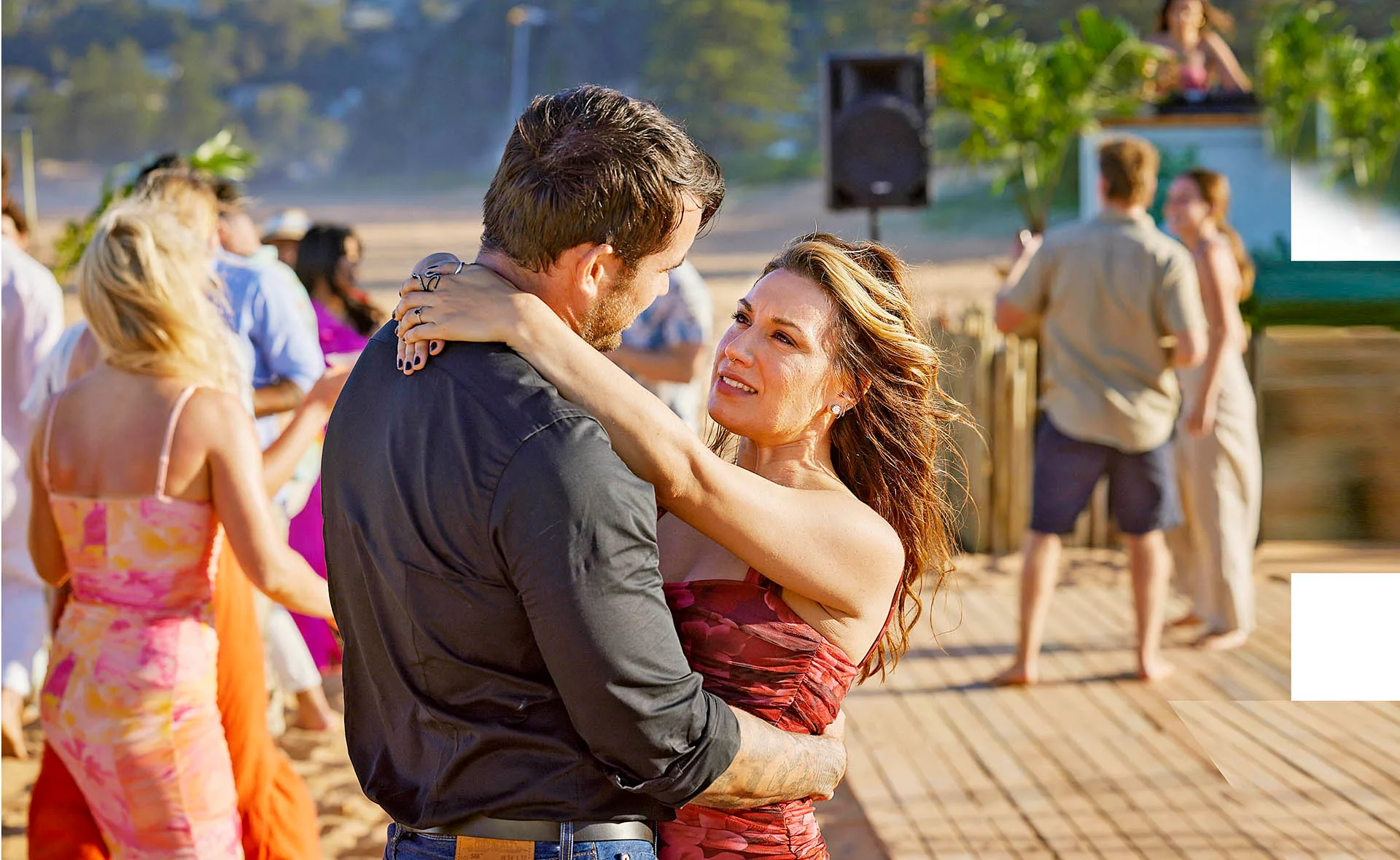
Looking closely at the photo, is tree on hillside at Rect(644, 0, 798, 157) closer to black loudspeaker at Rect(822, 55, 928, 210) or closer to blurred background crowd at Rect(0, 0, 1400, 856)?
blurred background crowd at Rect(0, 0, 1400, 856)

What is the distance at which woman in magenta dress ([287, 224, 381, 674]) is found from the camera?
15.6ft

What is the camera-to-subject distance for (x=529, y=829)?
4.56 feet

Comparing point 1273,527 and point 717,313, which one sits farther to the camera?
point 717,313

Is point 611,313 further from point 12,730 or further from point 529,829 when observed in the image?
point 12,730

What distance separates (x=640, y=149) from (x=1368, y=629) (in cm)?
472

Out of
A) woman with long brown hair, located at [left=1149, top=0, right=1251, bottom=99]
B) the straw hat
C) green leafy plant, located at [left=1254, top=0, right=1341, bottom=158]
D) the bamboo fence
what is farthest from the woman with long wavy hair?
green leafy plant, located at [left=1254, top=0, right=1341, bottom=158]

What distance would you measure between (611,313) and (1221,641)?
14.8 ft

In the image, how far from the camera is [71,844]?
235 centimetres

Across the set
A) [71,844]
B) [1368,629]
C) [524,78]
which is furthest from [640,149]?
[524,78]

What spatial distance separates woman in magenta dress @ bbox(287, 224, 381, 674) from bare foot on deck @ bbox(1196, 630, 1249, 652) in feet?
10.9

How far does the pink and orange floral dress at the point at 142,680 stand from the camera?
2.27 meters

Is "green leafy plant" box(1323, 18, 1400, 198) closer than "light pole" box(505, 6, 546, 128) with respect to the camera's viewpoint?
Yes

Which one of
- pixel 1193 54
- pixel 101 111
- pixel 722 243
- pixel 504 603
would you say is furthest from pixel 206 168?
pixel 101 111

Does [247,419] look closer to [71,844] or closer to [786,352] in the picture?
Answer: [71,844]
